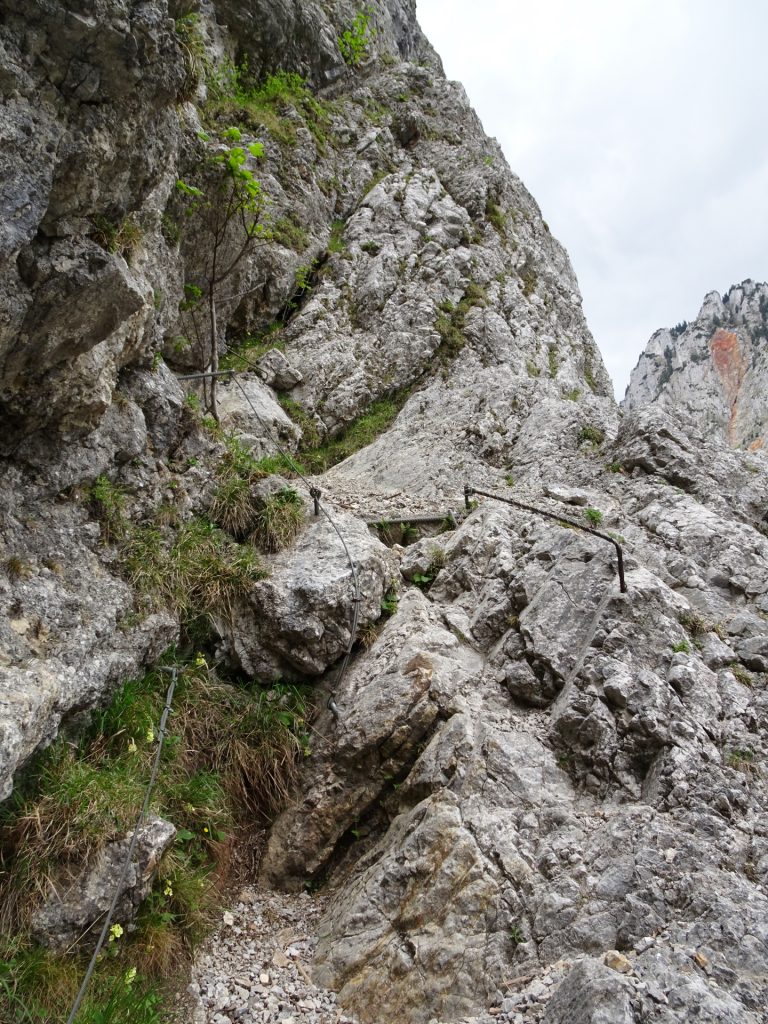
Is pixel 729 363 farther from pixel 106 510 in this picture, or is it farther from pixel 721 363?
pixel 106 510

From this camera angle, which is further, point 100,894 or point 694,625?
point 694,625

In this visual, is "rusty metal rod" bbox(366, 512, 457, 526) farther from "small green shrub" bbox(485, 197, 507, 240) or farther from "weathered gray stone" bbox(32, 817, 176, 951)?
"small green shrub" bbox(485, 197, 507, 240)

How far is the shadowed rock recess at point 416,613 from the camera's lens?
155 inches

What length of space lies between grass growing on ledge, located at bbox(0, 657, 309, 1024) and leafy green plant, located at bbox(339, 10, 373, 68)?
1733 centimetres

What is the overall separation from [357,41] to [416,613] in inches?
668

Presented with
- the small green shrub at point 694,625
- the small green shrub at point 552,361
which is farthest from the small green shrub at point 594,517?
the small green shrub at point 552,361

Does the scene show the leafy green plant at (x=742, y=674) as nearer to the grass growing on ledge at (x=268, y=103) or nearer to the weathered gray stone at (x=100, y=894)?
the weathered gray stone at (x=100, y=894)

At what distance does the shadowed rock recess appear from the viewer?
395 centimetres

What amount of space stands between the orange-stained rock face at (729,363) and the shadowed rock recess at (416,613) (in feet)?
128

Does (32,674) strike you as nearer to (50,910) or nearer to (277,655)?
(50,910)

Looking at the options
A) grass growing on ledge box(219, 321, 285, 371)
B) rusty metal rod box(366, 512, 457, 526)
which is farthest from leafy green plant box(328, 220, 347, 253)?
rusty metal rod box(366, 512, 457, 526)

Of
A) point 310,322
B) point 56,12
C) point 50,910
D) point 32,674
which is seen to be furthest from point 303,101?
point 50,910

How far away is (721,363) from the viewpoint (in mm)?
48062

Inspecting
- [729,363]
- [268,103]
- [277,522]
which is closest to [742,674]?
[277,522]
